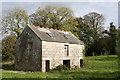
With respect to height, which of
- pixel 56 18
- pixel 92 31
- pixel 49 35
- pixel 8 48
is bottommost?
pixel 8 48

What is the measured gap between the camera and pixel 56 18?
4253cm

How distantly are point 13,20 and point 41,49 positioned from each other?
21906 mm

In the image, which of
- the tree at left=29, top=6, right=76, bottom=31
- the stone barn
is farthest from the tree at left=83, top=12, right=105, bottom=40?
the stone barn

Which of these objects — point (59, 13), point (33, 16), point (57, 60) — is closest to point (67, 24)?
point (59, 13)

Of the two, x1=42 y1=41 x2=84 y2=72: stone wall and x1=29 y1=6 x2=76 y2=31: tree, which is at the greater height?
x1=29 y1=6 x2=76 y2=31: tree

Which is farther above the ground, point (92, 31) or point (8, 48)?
point (92, 31)

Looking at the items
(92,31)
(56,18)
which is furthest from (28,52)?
(92,31)

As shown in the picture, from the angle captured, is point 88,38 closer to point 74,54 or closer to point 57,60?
point 74,54

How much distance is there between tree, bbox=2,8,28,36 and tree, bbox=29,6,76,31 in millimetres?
3632

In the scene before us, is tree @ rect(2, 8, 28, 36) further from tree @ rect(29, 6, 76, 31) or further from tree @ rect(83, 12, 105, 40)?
tree @ rect(83, 12, 105, 40)

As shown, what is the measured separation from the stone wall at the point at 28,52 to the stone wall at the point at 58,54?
0.72 m

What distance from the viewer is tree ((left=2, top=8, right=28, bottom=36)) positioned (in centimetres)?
4068

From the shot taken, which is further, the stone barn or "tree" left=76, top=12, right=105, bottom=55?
"tree" left=76, top=12, right=105, bottom=55

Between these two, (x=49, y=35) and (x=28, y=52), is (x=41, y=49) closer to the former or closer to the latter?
(x=28, y=52)
